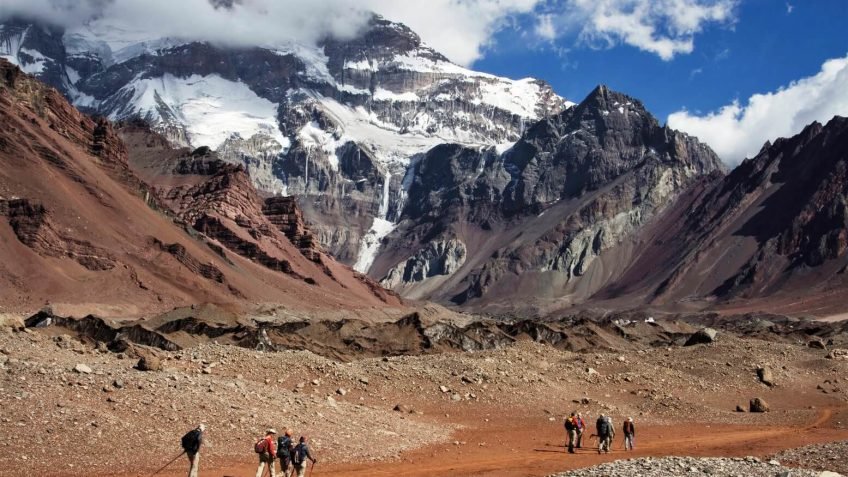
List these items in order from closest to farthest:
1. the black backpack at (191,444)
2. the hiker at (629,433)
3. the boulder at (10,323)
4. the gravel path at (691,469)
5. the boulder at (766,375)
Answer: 1. the gravel path at (691,469)
2. the black backpack at (191,444)
3. the hiker at (629,433)
4. the boulder at (10,323)
5. the boulder at (766,375)

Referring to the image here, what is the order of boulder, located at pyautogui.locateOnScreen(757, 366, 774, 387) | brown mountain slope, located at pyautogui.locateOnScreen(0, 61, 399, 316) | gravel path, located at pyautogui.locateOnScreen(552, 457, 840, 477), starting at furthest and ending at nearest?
1. brown mountain slope, located at pyautogui.locateOnScreen(0, 61, 399, 316)
2. boulder, located at pyautogui.locateOnScreen(757, 366, 774, 387)
3. gravel path, located at pyautogui.locateOnScreen(552, 457, 840, 477)

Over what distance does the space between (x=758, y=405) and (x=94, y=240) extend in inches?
3540

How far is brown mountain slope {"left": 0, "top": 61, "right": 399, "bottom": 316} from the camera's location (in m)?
95.6

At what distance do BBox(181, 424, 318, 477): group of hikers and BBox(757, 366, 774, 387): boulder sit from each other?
34.9 meters

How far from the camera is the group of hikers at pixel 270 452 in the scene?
21.8 meters

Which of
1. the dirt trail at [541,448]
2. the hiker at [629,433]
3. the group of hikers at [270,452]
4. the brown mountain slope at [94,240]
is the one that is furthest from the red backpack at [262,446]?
the brown mountain slope at [94,240]

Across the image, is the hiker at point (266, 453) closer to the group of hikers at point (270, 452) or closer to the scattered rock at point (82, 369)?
the group of hikers at point (270, 452)

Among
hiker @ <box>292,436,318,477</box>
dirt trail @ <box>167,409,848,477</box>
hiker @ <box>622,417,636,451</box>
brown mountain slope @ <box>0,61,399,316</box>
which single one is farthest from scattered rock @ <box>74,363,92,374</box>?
brown mountain slope @ <box>0,61,399,316</box>

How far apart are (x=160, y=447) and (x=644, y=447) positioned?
58.1 ft

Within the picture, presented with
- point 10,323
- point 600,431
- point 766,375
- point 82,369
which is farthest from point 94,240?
point 600,431

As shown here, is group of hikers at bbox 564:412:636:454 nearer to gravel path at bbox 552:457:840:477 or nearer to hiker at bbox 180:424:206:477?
gravel path at bbox 552:457:840:477

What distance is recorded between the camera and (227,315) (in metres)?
83.4

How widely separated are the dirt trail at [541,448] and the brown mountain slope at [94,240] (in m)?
64.3

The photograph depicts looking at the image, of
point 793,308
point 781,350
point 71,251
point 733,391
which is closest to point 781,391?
point 733,391
